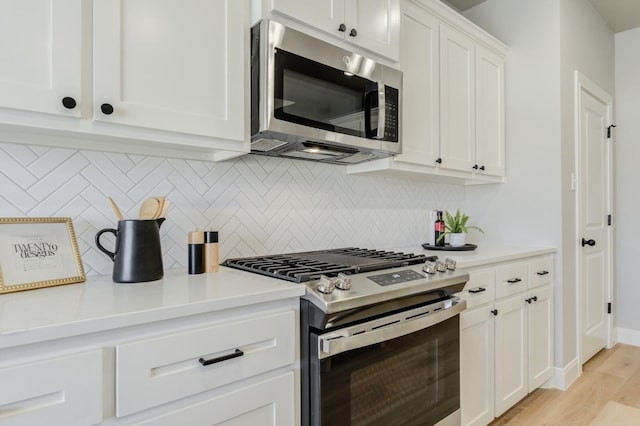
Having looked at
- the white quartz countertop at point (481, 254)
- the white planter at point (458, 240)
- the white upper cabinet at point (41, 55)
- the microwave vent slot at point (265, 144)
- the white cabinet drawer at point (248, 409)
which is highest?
the white upper cabinet at point (41, 55)

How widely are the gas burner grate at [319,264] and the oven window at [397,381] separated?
0.90ft

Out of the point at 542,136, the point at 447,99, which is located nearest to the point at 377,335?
the point at 447,99

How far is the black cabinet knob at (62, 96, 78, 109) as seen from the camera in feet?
3.33

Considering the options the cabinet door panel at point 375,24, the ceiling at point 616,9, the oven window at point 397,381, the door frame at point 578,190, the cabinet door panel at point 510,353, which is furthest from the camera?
the ceiling at point 616,9

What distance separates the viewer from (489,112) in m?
2.70

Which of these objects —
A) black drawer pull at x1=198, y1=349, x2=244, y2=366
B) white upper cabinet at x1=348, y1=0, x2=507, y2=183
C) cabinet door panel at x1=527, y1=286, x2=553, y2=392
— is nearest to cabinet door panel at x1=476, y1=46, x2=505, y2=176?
white upper cabinet at x1=348, y1=0, x2=507, y2=183

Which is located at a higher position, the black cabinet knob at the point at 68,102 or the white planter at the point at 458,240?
the black cabinet knob at the point at 68,102

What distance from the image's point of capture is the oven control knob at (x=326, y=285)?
1167 mm

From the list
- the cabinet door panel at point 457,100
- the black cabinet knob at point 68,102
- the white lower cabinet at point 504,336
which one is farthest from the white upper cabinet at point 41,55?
the cabinet door panel at point 457,100

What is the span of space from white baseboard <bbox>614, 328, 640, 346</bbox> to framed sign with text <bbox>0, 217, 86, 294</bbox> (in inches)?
165

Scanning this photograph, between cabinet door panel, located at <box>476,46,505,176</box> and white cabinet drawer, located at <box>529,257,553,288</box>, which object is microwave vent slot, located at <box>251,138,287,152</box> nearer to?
cabinet door panel, located at <box>476,46,505,176</box>

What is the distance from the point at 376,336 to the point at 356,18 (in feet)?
4.38

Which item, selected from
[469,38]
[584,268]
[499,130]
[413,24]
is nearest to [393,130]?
[413,24]

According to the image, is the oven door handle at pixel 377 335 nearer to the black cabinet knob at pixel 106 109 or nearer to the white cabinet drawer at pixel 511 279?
the white cabinet drawer at pixel 511 279
